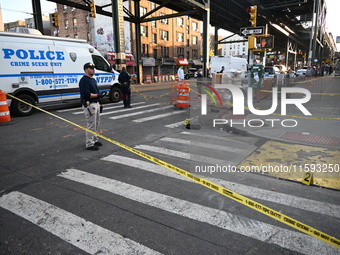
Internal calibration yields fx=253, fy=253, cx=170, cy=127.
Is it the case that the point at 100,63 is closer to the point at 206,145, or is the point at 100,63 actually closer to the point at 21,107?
the point at 21,107

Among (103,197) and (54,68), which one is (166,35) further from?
(103,197)

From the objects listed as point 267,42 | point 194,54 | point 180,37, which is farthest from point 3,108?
point 194,54

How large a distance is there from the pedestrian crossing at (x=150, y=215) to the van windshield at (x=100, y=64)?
9.42 metres

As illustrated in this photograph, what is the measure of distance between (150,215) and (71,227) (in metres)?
1.04

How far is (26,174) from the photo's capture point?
5.06 m

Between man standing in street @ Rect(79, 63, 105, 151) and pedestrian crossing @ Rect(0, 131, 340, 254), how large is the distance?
115cm

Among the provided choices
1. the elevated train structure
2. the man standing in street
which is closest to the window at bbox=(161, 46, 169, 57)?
the elevated train structure

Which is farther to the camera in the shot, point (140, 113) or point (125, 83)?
point (125, 83)

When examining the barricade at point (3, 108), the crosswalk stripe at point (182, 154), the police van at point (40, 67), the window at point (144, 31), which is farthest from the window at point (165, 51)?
the crosswalk stripe at point (182, 154)

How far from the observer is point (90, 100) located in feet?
21.0

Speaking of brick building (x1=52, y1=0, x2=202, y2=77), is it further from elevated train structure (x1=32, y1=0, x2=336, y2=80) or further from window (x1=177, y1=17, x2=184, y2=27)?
elevated train structure (x1=32, y1=0, x2=336, y2=80)

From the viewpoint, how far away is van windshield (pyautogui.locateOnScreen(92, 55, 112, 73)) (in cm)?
1373

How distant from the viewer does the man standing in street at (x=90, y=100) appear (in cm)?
627

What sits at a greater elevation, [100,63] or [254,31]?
[254,31]
